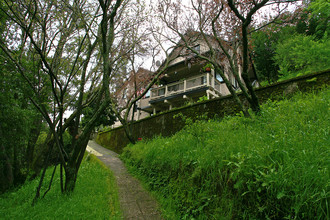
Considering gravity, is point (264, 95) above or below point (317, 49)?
below

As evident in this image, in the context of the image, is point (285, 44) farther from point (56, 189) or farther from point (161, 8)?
point (56, 189)

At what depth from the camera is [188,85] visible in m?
14.4

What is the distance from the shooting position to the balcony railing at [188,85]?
13.0 metres

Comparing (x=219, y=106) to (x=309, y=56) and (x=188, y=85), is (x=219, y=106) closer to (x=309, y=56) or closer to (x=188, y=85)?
(x=188, y=85)

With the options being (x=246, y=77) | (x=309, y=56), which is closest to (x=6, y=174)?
(x=246, y=77)

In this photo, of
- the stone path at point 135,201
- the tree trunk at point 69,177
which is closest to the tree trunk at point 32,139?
the tree trunk at point 69,177

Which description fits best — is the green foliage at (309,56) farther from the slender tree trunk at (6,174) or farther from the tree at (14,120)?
the slender tree trunk at (6,174)

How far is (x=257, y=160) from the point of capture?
2.14m

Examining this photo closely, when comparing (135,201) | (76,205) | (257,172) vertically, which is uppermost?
(257,172)

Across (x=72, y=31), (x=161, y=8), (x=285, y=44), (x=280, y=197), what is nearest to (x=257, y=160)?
(x=280, y=197)

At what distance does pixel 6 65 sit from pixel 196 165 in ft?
16.9

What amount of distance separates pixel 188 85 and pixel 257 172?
12.7 metres

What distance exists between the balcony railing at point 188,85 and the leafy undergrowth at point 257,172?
29.3ft

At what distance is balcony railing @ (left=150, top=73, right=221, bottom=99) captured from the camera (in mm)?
12961
